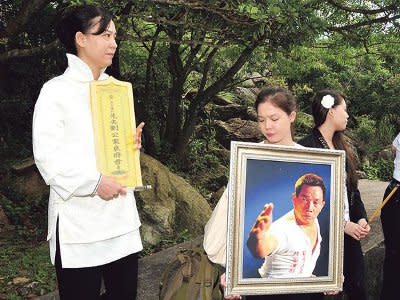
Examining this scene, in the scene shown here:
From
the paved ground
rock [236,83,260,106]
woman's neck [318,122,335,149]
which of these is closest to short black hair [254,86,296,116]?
woman's neck [318,122,335,149]

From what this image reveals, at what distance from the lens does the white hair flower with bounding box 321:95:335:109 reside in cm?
300

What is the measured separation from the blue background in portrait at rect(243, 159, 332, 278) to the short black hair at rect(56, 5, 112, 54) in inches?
35.8

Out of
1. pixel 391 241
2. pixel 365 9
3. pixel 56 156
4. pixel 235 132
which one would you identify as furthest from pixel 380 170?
Answer: pixel 56 156

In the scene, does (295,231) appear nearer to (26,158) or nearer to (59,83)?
(59,83)

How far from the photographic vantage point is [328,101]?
3000mm

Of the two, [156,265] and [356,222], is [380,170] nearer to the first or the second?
[156,265]

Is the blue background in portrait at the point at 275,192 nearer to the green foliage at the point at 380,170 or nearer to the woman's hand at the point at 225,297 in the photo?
the woman's hand at the point at 225,297

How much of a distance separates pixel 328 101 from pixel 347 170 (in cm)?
48

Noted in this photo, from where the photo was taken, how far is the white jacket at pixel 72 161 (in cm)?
199

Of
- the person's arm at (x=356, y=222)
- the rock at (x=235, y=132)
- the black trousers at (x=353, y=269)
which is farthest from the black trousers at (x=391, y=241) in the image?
the rock at (x=235, y=132)

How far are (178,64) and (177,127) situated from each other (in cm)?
122

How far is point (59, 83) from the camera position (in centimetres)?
207

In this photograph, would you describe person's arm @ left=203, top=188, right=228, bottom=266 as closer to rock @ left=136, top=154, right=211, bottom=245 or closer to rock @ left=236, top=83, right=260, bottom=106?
rock @ left=136, top=154, right=211, bottom=245

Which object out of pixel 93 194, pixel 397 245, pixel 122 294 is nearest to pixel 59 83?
pixel 93 194
